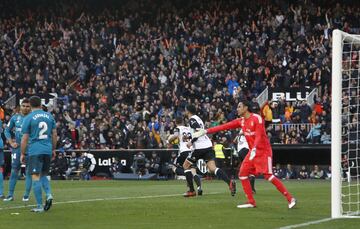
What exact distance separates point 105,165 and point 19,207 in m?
18.4

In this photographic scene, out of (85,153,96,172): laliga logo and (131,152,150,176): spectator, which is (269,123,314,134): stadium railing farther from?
(85,153,96,172): laliga logo

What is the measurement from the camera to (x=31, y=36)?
153ft

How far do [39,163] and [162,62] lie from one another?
26.5 metres

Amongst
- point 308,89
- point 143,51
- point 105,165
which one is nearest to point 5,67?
point 143,51

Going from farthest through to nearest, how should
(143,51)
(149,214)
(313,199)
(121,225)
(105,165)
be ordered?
(143,51), (105,165), (313,199), (149,214), (121,225)

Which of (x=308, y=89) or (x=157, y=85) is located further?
(x=157, y=85)

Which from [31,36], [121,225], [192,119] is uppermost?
Result: [31,36]

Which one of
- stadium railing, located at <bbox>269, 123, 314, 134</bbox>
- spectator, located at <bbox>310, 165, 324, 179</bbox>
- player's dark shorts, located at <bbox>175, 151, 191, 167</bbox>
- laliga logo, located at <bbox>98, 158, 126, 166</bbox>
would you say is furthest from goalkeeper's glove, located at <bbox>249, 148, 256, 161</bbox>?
laliga logo, located at <bbox>98, 158, 126, 166</bbox>

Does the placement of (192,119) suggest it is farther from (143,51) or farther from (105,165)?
(143,51)

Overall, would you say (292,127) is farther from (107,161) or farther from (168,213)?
(168,213)

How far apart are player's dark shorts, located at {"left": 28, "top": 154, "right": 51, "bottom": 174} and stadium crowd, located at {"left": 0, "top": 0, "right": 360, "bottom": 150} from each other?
19.1m

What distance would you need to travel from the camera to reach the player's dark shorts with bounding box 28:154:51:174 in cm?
1519

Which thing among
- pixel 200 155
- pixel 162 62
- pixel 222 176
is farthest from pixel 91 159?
pixel 222 176

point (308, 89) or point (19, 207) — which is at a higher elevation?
point (308, 89)
